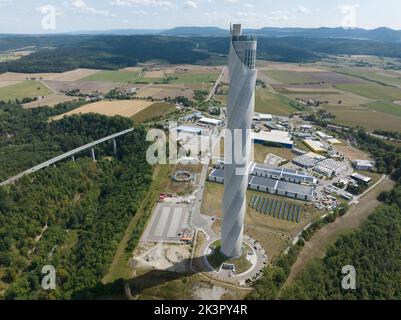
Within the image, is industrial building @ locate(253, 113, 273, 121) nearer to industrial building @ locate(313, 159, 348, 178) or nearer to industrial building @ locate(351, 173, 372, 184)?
industrial building @ locate(313, 159, 348, 178)

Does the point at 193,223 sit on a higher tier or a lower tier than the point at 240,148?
lower

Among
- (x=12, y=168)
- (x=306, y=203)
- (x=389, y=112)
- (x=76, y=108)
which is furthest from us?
(x=389, y=112)

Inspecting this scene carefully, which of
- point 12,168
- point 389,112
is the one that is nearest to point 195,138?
point 12,168

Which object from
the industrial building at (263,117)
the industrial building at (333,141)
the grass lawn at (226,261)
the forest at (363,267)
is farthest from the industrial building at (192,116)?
the forest at (363,267)

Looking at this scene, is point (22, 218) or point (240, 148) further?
point (22, 218)

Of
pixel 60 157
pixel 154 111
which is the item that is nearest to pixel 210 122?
pixel 154 111

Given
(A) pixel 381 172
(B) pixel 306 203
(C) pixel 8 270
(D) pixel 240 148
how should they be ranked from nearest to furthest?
(D) pixel 240 148 → (C) pixel 8 270 → (B) pixel 306 203 → (A) pixel 381 172
